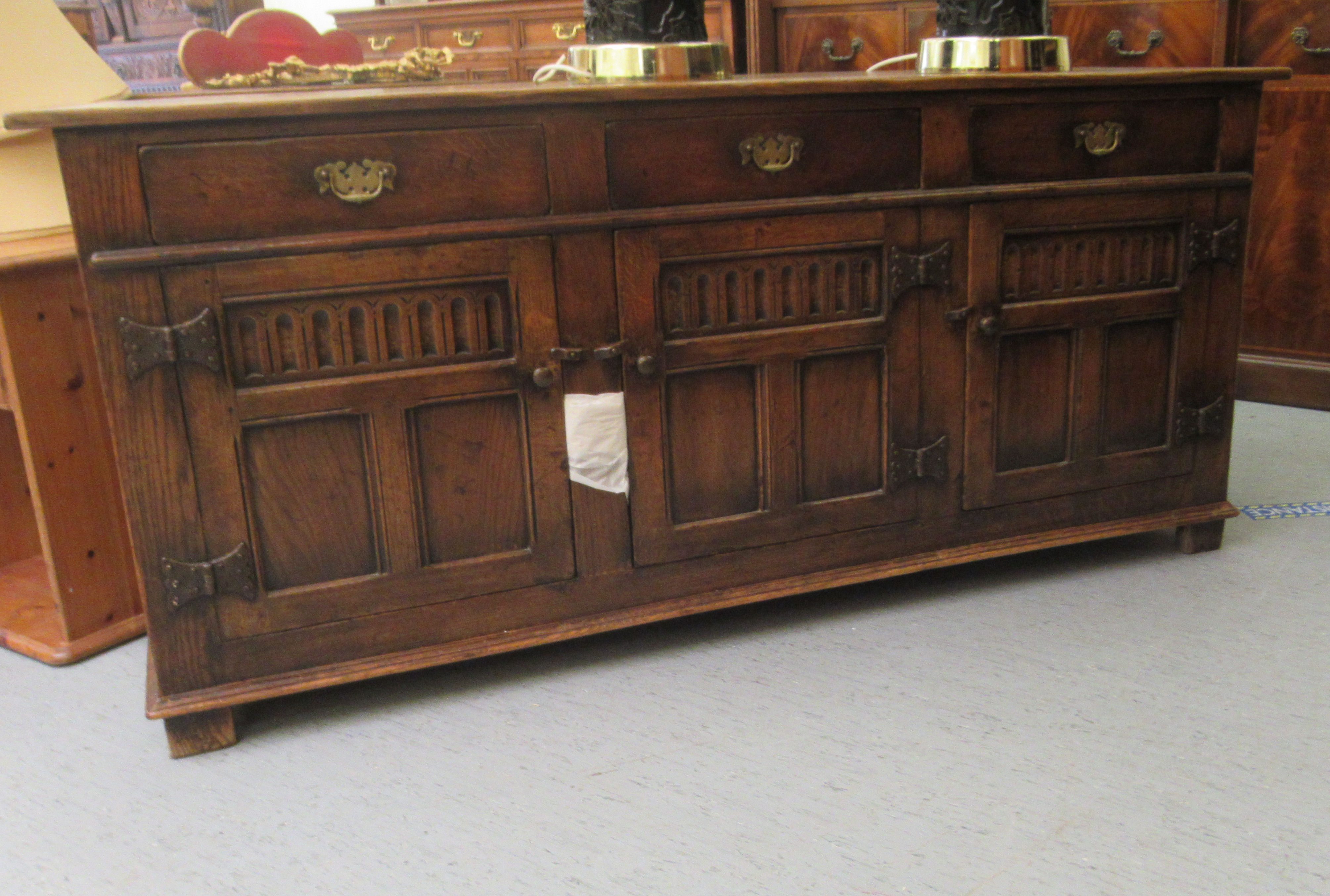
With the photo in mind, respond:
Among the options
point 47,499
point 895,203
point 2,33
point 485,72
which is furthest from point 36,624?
point 485,72

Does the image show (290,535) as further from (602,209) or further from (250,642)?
(602,209)

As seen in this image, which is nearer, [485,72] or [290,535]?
[290,535]

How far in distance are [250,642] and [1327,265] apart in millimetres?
2553

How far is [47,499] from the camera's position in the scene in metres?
1.78

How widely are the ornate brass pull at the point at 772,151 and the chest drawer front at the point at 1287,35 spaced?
5.47 feet

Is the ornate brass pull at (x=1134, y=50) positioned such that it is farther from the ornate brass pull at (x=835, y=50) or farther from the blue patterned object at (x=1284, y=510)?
the blue patterned object at (x=1284, y=510)

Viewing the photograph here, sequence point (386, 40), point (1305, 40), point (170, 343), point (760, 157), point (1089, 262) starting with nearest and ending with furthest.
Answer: point (170, 343) → point (760, 157) → point (1089, 262) → point (1305, 40) → point (386, 40)

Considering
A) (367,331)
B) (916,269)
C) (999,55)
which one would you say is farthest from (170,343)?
(999,55)

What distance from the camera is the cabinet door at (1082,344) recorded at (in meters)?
1.84

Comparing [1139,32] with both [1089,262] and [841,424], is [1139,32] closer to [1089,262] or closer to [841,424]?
[1089,262]

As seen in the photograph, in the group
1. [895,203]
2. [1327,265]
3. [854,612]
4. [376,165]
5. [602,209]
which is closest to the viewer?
[376,165]

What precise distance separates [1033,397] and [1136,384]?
20cm

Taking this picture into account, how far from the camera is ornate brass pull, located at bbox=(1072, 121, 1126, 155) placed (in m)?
1.82

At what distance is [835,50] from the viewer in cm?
349
